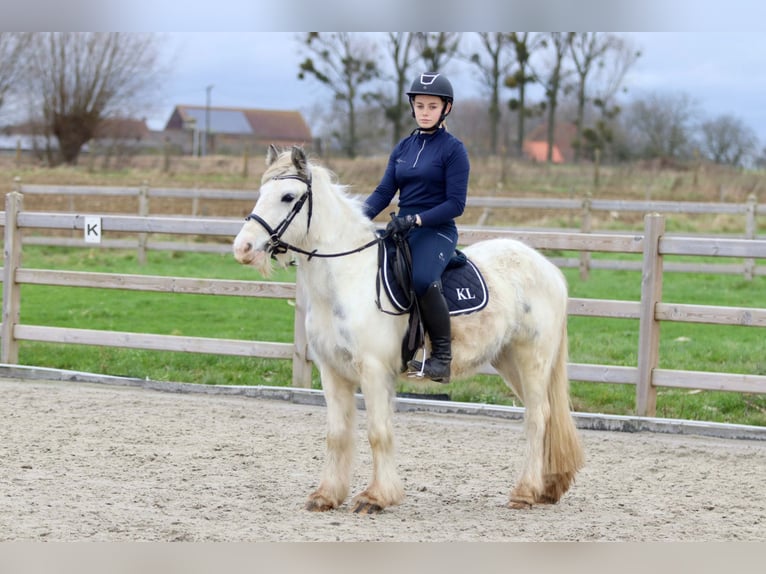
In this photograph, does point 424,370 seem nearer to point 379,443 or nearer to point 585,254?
point 379,443

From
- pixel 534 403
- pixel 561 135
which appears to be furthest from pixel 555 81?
pixel 534 403

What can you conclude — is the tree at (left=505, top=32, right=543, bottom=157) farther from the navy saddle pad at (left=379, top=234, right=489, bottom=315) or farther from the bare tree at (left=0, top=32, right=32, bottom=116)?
the navy saddle pad at (left=379, top=234, right=489, bottom=315)

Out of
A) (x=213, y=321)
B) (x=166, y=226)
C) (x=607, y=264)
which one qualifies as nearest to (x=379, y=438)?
(x=166, y=226)

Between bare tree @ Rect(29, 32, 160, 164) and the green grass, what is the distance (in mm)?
19987

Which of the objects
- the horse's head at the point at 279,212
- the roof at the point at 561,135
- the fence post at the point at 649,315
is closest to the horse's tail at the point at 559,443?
the horse's head at the point at 279,212

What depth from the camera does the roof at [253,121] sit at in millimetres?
71000

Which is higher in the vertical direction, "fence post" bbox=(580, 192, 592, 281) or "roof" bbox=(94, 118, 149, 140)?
"roof" bbox=(94, 118, 149, 140)

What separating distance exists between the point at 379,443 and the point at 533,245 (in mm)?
3049

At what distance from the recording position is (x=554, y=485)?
17.7 feet

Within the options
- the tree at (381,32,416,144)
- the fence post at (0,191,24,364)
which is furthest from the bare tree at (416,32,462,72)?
the fence post at (0,191,24,364)

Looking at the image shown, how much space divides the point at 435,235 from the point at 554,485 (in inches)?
62.3

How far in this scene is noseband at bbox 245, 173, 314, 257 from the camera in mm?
4715

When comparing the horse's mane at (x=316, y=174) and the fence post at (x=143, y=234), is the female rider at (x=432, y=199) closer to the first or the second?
the horse's mane at (x=316, y=174)

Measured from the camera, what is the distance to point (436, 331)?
16.5 ft
